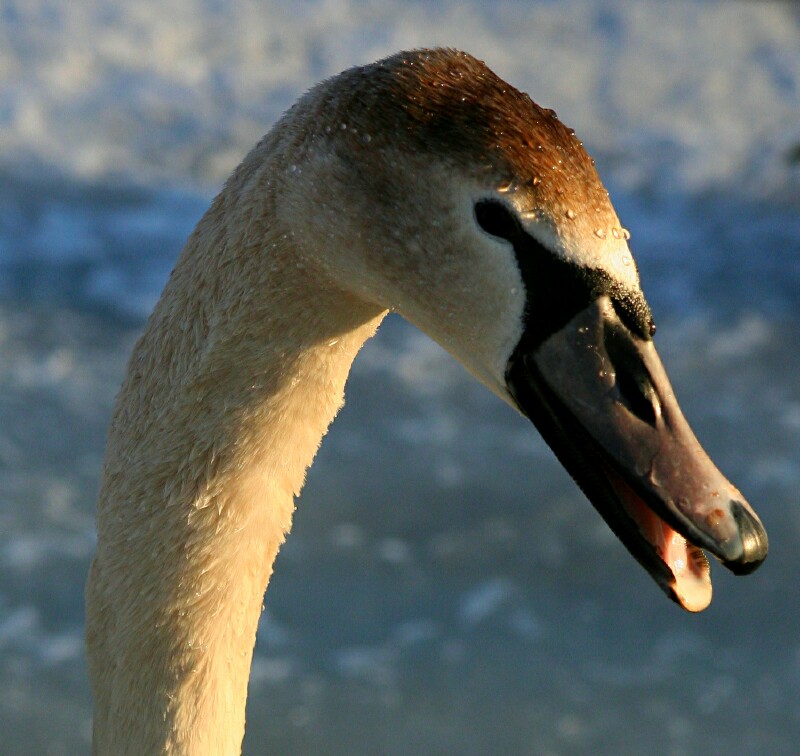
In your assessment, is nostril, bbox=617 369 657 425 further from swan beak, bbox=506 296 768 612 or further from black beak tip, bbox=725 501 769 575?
black beak tip, bbox=725 501 769 575

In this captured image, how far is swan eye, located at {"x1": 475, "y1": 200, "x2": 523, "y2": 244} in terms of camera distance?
201 centimetres

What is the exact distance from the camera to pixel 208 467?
2469 millimetres

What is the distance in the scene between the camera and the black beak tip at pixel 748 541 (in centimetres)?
194

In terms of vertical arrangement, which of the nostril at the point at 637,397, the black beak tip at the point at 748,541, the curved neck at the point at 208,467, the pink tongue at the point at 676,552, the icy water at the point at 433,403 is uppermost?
the nostril at the point at 637,397

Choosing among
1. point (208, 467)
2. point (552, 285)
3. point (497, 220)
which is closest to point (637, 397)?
point (552, 285)

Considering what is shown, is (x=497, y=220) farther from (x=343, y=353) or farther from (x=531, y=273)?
(x=343, y=353)

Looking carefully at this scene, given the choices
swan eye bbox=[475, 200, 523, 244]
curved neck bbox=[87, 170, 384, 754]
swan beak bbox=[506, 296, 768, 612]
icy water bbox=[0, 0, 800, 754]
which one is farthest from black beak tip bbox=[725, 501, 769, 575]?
icy water bbox=[0, 0, 800, 754]

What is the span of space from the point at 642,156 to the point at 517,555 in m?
3.86

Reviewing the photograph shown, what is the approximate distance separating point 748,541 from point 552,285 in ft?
1.73

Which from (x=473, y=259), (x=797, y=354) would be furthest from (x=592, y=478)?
(x=797, y=354)

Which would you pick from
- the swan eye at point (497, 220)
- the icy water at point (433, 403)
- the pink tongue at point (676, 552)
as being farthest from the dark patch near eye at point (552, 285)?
the icy water at point (433, 403)

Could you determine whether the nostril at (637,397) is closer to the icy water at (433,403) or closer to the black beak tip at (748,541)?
the black beak tip at (748,541)

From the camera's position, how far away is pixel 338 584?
7.02 meters

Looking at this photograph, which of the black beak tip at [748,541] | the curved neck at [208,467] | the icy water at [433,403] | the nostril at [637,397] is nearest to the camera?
the black beak tip at [748,541]
